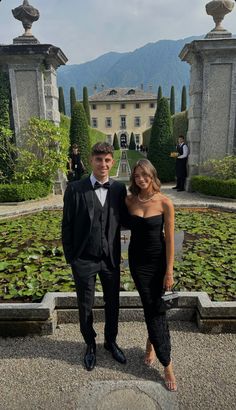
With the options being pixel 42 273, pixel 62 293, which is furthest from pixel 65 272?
pixel 62 293

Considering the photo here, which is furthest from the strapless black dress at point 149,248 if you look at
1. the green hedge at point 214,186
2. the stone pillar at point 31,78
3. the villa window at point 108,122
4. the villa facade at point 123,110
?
the villa window at point 108,122

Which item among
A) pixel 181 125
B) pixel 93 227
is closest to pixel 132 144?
pixel 181 125

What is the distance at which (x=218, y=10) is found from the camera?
1046 centimetres

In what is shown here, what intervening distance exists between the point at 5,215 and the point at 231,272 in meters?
6.02

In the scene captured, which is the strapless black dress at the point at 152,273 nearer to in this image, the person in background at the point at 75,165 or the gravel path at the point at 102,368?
the gravel path at the point at 102,368

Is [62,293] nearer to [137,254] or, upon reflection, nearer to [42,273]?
[42,273]

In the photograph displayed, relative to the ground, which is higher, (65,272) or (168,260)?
(168,260)

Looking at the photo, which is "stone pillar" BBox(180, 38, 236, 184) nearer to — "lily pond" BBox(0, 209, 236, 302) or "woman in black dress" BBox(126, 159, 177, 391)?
"lily pond" BBox(0, 209, 236, 302)

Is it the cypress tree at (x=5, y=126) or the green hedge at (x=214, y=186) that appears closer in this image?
the green hedge at (x=214, y=186)

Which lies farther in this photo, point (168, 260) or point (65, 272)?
point (65, 272)

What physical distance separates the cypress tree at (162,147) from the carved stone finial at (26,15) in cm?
658

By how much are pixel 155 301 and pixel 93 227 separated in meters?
0.87

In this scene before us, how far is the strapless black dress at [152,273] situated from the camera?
268 cm

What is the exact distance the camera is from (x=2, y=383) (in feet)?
9.14
